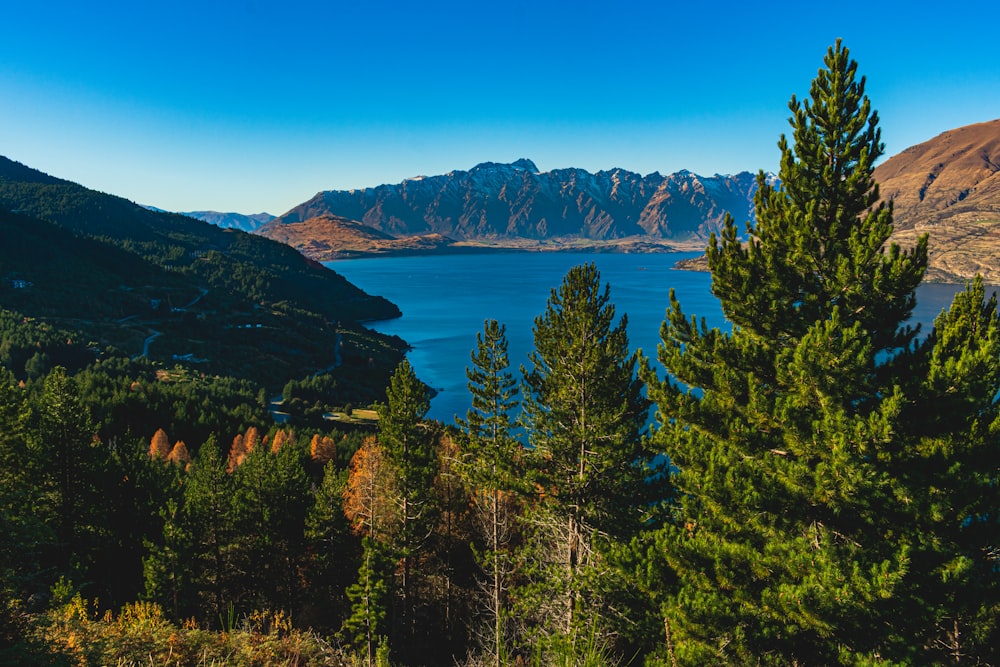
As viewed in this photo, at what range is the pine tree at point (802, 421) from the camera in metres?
9.86

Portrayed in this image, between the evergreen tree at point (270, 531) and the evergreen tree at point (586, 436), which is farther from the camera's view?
the evergreen tree at point (270, 531)

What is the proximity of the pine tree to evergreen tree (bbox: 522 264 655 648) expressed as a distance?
17.2 feet

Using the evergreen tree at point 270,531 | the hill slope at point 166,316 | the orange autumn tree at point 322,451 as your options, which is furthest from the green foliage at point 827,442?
the hill slope at point 166,316

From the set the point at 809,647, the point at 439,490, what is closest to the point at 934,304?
the point at 439,490

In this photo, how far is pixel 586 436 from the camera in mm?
18234

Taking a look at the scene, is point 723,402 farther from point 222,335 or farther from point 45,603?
point 222,335

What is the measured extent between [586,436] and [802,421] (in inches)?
330

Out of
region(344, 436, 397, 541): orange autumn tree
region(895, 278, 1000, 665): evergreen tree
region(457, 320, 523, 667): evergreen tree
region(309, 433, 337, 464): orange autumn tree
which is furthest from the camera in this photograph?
region(309, 433, 337, 464): orange autumn tree

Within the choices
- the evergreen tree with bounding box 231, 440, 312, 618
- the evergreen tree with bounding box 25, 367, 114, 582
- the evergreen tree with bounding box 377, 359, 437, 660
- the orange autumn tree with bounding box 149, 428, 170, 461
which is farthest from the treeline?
the orange autumn tree with bounding box 149, 428, 170, 461

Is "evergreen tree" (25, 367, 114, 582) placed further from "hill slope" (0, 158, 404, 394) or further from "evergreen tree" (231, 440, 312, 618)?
"hill slope" (0, 158, 404, 394)

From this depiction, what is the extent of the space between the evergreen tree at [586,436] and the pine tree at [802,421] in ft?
17.2

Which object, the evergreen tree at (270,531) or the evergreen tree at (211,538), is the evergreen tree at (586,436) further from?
the evergreen tree at (211,538)

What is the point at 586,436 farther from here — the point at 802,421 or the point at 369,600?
the point at 369,600

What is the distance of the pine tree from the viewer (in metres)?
9.86
